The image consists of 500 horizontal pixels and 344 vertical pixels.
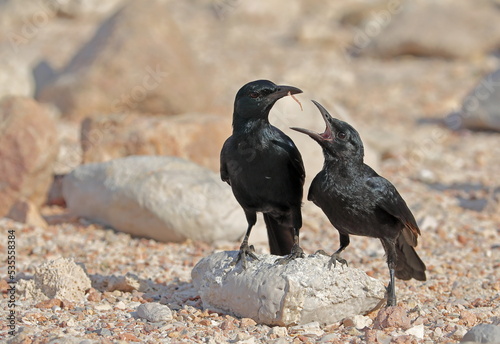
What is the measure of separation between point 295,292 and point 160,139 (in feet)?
14.4

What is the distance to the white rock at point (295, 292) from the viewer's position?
483 centimetres


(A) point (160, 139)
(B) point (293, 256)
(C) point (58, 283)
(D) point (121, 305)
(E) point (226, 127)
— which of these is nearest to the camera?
(B) point (293, 256)

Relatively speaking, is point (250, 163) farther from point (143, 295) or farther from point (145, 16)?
point (145, 16)

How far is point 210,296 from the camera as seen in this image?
524cm

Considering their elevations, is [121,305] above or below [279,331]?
below

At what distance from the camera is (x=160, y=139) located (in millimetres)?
8844

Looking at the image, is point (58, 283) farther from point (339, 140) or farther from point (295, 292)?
point (339, 140)

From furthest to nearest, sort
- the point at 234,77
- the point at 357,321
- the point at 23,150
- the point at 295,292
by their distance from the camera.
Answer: the point at 234,77 < the point at 23,150 < the point at 357,321 < the point at 295,292

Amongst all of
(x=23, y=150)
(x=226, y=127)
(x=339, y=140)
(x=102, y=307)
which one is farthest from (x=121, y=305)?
(x=226, y=127)

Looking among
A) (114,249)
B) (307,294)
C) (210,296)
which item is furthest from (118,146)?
(307,294)

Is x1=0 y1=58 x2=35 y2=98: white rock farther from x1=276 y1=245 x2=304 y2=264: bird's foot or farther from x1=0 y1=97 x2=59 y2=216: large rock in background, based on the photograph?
x1=276 y1=245 x2=304 y2=264: bird's foot

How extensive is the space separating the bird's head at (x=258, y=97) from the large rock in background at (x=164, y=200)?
225cm

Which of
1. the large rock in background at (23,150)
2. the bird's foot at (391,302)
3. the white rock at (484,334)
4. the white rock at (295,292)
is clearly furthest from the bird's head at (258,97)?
the large rock in background at (23,150)

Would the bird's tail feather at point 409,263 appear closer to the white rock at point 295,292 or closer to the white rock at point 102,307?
the white rock at point 295,292
